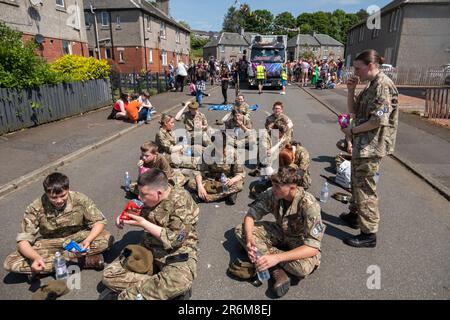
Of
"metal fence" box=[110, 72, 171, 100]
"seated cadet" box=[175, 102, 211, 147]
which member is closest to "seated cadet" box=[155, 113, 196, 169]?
"seated cadet" box=[175, 102, 211, 147]

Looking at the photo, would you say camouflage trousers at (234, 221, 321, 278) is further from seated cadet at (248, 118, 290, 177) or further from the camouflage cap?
seated cadet at (248, 118, 290, 177)

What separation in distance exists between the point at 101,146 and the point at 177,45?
4358 centimetres

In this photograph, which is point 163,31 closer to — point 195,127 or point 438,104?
point 438,104

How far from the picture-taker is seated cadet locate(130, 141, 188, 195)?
505 centimetres

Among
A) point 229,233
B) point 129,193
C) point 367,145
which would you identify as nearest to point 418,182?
point 367,145

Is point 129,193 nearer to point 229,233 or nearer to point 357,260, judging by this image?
point 229,233

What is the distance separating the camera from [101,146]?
341 inches

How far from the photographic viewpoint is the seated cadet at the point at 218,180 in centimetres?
527

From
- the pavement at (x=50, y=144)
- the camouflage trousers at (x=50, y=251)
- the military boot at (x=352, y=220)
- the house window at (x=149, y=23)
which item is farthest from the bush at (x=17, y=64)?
the house window at (x=149, y=23)

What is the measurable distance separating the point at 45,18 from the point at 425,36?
32693mm

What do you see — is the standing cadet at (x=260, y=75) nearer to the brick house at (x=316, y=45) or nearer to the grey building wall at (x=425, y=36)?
the grey building wall at (x=425, y=36)

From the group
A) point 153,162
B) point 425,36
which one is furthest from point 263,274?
point 425,36

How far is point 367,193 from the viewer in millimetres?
3926

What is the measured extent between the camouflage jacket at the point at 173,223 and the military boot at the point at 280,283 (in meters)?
0.92
